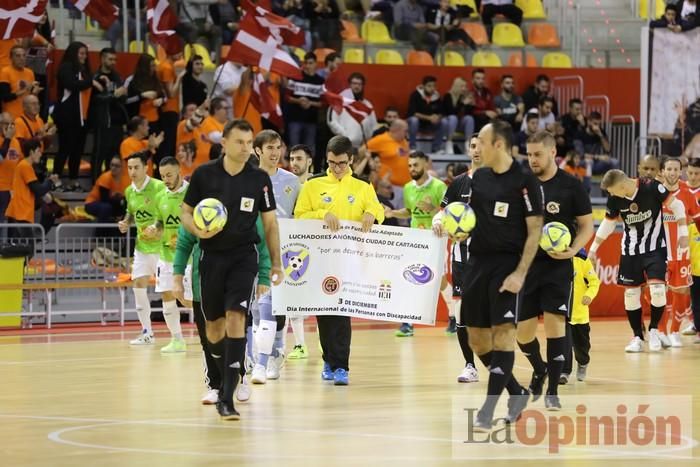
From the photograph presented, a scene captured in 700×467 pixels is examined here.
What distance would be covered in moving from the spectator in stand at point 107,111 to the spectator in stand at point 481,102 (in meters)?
7.62

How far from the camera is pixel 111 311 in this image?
20328 mm

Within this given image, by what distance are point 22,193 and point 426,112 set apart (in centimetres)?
874

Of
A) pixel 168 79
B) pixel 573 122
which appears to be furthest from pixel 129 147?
A: pixel 573 122

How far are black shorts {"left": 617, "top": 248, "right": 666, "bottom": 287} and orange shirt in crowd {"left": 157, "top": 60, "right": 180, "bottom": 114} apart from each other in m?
8.86

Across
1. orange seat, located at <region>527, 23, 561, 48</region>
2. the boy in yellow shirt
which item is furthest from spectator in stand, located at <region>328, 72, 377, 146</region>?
the boy in yellow shirt

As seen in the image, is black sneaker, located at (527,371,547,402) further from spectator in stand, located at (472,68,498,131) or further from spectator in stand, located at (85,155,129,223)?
spectator in stand, located at (472,68,498,131)

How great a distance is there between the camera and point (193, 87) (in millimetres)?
22359

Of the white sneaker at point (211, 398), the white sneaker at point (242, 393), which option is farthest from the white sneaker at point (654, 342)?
the white sneaker at point (211, 398)

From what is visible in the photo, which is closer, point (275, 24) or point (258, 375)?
point (258, 375)

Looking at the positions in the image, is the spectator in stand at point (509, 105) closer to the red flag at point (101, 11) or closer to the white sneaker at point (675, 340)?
the red flag at point (101, 11)

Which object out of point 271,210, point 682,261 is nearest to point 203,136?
point 682,261

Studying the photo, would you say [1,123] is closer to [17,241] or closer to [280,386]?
[17,241]

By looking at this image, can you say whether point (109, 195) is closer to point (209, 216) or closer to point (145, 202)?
point (145, 202)

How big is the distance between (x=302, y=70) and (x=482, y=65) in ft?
20.1
